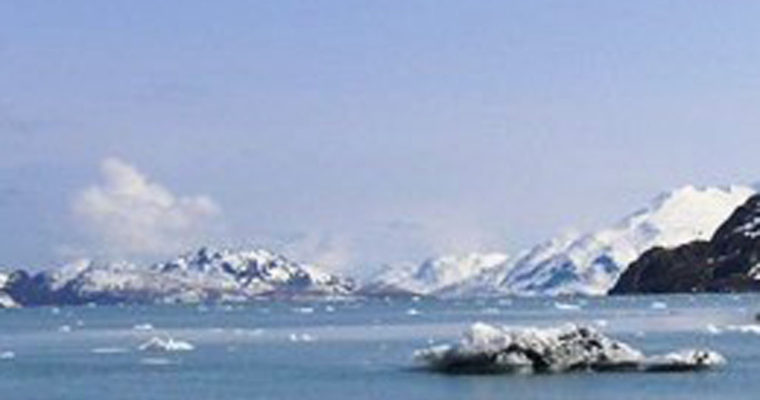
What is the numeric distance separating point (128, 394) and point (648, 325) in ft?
296

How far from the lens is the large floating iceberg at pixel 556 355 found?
265 feet

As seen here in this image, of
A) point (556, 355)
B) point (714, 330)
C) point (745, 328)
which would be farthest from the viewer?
point (745, 328)

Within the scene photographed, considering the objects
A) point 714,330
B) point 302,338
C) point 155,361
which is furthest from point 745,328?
point 155,361

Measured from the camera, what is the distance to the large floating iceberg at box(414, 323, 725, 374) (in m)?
80.8

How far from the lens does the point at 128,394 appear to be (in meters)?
78.8

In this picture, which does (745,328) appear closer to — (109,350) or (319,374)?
(109,350)

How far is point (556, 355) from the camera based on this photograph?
80875 millimetres

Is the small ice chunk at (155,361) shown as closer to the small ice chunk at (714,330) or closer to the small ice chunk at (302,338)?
the small ice chunk at (302,338)

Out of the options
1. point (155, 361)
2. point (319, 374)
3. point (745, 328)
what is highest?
point (745, 328)

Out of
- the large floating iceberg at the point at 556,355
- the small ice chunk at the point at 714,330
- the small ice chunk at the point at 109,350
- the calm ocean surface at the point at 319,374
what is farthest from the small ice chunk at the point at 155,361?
the small ice chunk at the point at 714,330

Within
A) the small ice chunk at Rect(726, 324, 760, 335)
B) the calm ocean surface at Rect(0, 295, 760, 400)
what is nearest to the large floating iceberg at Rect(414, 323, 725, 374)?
the calm ocean surface at Rect(0, 295, 760, 400)

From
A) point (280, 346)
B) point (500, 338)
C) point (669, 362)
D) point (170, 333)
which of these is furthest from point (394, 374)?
point (170, 333)

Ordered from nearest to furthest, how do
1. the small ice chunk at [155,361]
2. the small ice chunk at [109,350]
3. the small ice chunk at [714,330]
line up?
1. the small ice chunk at [155,361]
2. the small ice chunk at [109,350]
3. the small ice chunk at [714,330]

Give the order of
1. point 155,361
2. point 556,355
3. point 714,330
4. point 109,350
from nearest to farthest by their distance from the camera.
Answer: point 556,355 → point 155,361 → point 109,350 → point 714,330
